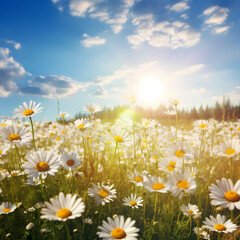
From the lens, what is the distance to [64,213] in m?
1.19

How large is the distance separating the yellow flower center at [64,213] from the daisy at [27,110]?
1.32 metres

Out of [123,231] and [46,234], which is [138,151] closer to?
[46,234]

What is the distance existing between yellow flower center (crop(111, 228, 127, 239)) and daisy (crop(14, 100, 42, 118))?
153cm

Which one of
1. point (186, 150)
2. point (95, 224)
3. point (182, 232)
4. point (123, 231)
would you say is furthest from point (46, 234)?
point (186, 150)

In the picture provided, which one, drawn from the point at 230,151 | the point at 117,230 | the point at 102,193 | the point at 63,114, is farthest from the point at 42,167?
the point at 63,114

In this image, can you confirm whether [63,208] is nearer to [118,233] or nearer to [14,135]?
[118,233]

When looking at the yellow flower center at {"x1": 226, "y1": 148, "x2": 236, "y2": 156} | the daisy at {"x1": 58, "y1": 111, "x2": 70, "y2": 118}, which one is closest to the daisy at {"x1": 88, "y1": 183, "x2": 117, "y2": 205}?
the yellow flower center at {"x1": 226, "y1": 148, "x2": 236, "y2": 156}

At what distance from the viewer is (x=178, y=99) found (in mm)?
3195

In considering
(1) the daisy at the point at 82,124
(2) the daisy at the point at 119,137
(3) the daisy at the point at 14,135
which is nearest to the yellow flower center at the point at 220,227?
(2) the daisy at the point at 119,137

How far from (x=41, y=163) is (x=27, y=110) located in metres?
0.84

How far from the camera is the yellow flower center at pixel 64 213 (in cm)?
118

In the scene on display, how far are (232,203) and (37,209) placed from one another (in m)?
1.96

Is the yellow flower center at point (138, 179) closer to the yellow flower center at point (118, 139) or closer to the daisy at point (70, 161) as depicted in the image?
the yellow flower center at point (118, 139)

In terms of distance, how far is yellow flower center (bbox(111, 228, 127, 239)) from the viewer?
4.09ft
